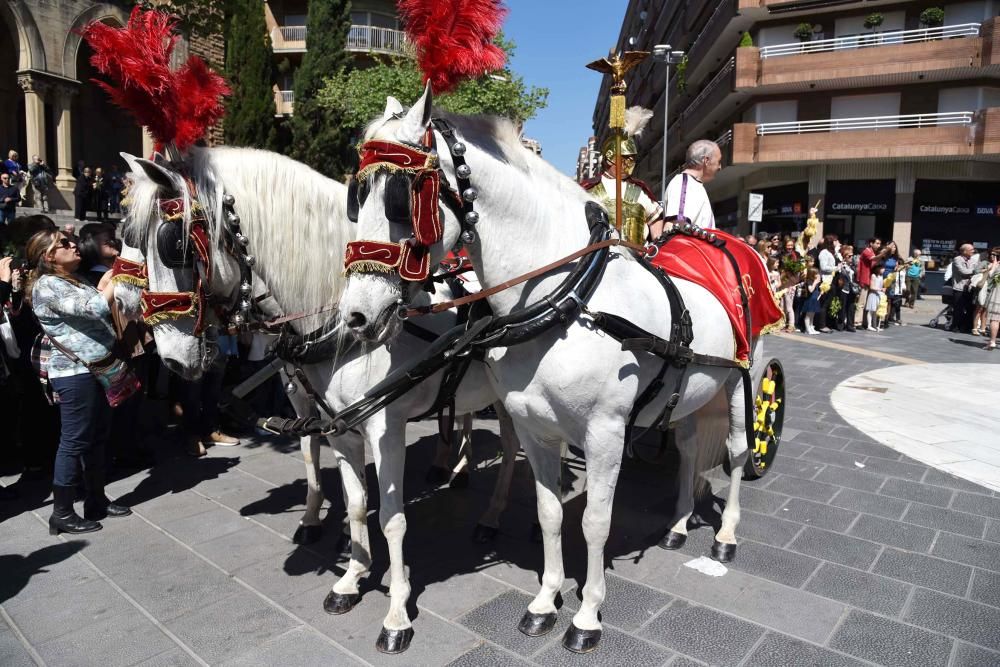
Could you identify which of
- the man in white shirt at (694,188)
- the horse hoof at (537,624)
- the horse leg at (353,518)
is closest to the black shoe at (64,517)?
the horse leg at (353,518)

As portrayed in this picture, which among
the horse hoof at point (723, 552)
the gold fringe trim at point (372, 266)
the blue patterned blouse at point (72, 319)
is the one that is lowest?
the horse hoof at point (723, 552)

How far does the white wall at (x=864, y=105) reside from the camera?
75.3 ft

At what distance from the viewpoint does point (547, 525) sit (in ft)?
9.29

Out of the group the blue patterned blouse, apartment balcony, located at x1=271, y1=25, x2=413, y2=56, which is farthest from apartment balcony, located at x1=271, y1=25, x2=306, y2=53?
the blue patterned blouse

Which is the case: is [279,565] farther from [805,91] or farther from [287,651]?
[805,91]

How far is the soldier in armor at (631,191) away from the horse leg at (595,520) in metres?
2.07

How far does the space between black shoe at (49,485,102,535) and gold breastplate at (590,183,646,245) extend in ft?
12.8

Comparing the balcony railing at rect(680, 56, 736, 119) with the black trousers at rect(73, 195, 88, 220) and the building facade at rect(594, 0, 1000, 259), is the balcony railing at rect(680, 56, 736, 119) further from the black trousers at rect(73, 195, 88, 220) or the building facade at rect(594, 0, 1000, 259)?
the black trousers at rect(73, 195, 88, 220)

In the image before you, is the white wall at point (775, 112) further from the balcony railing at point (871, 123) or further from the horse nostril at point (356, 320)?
the horse nostril at point (356, 320)

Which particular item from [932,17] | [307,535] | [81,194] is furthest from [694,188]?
[932,17]

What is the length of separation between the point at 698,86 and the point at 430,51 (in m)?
35.5

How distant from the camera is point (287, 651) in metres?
2.62

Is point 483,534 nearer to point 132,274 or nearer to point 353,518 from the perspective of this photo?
point 353,518

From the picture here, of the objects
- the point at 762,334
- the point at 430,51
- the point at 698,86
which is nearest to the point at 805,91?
the point at 698,86
